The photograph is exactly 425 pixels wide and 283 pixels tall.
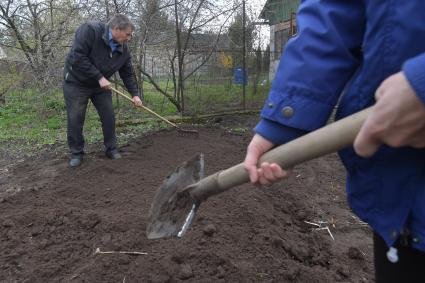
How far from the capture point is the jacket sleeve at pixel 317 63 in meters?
1.25

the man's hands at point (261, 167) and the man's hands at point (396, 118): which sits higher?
the man's hands at point (396, 118)

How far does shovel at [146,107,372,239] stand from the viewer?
1.24 meters

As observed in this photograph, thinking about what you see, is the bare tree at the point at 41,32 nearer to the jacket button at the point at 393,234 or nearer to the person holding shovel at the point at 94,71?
the person holding shovel at the point at 94,71

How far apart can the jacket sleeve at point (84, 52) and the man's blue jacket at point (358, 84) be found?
448 cm

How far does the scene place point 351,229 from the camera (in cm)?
366

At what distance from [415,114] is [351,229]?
293 cm

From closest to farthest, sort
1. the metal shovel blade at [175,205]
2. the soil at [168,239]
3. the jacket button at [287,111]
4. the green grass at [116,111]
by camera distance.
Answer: the jacket button at [287,111], the metal shovel blade at [175,205], the soil at [168,239], the green grass at [116,111]

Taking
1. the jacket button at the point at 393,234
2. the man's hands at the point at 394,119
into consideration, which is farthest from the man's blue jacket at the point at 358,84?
the man's hands at the point at 394,119

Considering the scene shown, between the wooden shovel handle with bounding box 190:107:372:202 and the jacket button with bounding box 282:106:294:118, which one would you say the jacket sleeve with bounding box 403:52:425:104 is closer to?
the wooden shovel handle with bounding box 190:107:372:202

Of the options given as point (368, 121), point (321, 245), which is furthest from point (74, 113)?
point (368, 121)

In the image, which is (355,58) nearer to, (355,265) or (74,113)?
(355,265)

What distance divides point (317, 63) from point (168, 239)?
2.08 meters

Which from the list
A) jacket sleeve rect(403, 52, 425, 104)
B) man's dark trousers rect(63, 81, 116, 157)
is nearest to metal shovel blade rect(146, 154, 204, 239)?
jacket sleeve rect(403, 52, 425, 104)

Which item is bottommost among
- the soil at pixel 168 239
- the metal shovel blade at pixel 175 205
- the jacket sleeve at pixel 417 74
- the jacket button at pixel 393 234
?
the soil at pixel 168 239
